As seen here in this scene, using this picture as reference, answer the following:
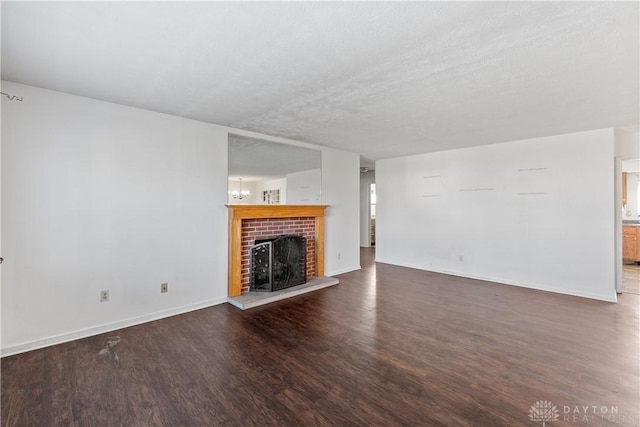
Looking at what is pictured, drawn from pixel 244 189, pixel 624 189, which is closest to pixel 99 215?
pixel 244 189

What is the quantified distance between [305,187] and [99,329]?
132 inches

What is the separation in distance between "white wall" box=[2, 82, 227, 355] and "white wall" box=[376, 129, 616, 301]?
13.5ft

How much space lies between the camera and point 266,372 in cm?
224

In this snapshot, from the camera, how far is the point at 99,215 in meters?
2.95

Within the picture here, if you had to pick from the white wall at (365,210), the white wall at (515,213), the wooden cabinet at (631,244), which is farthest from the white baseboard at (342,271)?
the wooden cabinet at (631,244)

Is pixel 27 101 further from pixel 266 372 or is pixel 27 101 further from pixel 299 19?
pixel 266 372

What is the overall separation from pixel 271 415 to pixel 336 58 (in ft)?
8.32

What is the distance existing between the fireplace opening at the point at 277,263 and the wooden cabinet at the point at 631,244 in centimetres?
735

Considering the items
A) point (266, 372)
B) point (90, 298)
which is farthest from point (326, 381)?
point (90, 298)

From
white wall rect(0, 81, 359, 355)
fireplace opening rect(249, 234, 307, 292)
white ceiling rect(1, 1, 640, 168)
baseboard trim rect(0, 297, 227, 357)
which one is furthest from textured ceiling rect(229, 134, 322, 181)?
baseboard trim rect(0, 297, 227, 357)

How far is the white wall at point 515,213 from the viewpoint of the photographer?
4023 mm

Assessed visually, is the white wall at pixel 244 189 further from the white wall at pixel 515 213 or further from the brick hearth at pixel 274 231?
the white wall at pixel 515 213

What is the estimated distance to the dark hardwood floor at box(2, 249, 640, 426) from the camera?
179 centimetres
